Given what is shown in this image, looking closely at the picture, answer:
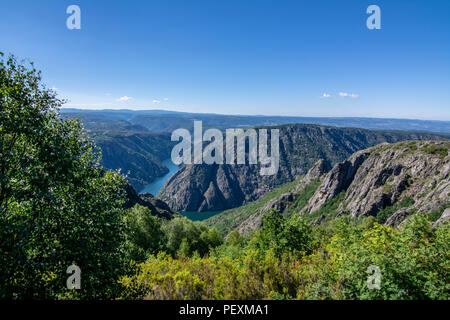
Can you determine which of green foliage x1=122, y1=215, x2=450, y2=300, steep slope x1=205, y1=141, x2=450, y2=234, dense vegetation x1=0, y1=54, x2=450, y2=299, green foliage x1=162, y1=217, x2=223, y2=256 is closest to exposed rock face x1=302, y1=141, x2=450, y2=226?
steep slope x1=205, y1=141, x2=450, y2=234

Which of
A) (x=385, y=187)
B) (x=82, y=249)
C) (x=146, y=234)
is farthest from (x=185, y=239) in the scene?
(x=385, y=187)

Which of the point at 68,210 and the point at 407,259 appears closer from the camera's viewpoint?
the point at 407,259

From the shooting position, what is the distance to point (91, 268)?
416 inches

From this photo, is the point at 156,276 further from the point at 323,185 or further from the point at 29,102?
the point at 323,185

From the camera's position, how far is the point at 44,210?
33.3ft

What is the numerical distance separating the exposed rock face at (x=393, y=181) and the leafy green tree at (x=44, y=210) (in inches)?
4023

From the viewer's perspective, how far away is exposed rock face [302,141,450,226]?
9150cm

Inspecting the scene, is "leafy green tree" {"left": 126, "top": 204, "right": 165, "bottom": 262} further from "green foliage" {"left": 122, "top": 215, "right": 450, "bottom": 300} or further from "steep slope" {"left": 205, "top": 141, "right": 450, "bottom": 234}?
"steep slope" {"left": 205, "top": 141, "right": 450, "bottom": 234}

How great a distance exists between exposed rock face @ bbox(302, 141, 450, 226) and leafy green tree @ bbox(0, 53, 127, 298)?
335 feet

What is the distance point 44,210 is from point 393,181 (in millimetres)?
154236
